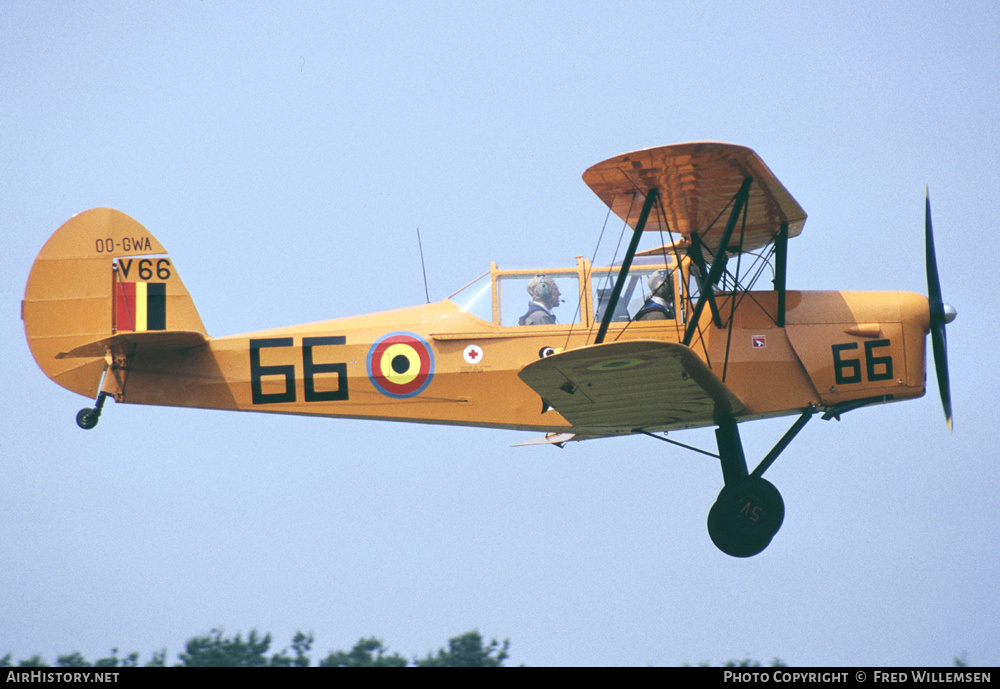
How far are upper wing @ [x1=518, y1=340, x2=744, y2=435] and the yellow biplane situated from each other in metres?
0.03

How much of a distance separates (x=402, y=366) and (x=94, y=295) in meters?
2.91

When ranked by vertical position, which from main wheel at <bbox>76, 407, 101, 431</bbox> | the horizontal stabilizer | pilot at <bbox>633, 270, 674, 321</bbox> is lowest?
main wheel at <bbox>76, 407, 101, 431</bbox>

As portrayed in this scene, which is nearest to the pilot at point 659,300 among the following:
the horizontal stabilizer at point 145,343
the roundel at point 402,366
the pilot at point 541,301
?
the pilot at point 541,301

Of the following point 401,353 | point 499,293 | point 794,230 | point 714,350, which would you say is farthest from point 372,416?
point 794,230

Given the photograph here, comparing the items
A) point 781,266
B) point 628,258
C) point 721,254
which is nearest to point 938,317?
point 781,266

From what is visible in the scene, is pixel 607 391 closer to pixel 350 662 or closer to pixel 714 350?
pixel 714 350

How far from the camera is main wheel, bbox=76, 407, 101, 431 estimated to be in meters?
9.84

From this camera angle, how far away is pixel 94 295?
33.9 ft

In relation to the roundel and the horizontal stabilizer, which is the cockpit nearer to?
the roundel

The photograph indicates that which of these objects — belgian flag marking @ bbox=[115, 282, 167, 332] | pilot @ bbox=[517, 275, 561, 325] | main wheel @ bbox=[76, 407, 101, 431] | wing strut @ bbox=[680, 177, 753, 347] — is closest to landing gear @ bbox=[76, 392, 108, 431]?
main wheel @ bbox=[76, 407, 101, 431]

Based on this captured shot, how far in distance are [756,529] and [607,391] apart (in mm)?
1860

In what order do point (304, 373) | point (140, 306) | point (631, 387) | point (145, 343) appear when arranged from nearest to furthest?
point (631, 387) < point (145, 343) < point (304, 373) < point (140, 306)

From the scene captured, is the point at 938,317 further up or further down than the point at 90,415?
further up

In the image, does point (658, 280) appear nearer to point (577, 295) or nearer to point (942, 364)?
point (577, 295)
